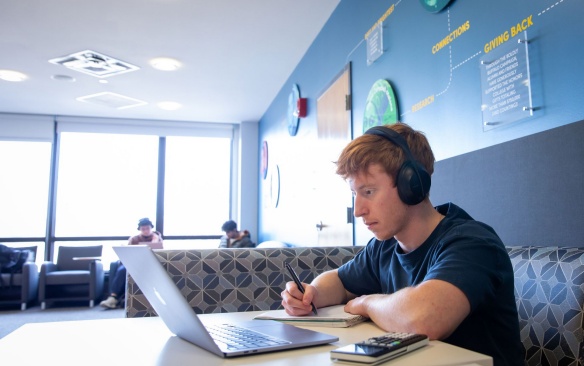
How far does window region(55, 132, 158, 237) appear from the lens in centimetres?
675

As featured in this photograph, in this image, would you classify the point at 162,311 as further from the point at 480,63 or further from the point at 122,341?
the point at 480,63

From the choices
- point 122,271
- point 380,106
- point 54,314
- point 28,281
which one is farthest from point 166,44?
point 28,281

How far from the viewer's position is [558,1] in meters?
1.38

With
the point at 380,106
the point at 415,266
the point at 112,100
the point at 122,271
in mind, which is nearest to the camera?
the point at 415,266

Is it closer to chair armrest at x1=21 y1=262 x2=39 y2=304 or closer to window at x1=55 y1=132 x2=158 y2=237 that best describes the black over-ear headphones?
chair armrest at x1=21 y1=262 x2=39 y2=304

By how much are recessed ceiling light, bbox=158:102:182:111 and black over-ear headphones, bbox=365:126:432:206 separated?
209 inches

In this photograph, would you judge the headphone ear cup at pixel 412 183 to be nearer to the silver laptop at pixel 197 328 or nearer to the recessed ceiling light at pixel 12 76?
the silver laptop at pixel 197 328

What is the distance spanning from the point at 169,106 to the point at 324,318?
5.59 meters

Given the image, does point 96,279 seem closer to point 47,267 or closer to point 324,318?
point 47,267

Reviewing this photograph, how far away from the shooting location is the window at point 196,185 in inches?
280

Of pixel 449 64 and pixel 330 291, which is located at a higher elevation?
pixel 449 64

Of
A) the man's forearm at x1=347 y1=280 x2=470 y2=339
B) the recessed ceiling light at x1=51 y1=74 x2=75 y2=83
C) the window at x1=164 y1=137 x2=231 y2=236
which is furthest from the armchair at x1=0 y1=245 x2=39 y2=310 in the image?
the man's forearm at x1=347 y1=280 x2=470 y2=339

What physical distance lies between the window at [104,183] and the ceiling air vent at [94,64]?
2.28 meters

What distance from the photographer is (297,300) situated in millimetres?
1235
